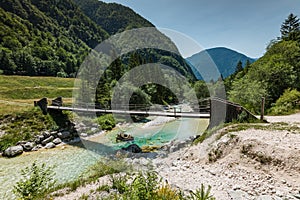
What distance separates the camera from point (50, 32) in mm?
104625

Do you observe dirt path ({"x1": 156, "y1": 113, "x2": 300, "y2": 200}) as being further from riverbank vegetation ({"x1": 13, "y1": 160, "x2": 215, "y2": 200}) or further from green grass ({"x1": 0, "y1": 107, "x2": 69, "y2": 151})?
green grass ({"x1": 0, "y1": 107, "x2": 69, "y2": 151})

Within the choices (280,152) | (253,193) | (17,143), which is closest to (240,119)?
(280,152)

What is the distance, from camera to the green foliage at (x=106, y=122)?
18.9m

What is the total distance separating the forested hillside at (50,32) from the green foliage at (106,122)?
4235cm

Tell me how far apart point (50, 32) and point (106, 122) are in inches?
4330

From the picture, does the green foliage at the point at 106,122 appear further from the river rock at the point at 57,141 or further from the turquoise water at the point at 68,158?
the river rock at the point at 57,141

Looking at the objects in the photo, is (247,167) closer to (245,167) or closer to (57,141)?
(245,167)

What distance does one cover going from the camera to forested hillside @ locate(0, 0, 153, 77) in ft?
186

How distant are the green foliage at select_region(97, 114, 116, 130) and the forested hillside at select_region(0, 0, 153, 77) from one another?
139ft

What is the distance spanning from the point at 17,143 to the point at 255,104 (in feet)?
67.7

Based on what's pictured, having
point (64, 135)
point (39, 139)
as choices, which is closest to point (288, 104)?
point (64, 135)

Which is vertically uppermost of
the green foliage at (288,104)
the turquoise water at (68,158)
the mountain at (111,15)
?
the mountain at (111,15)

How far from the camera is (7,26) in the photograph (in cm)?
7812

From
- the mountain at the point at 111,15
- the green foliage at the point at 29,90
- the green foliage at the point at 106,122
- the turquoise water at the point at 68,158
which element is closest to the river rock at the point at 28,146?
the turquoise water at the point at 68,158
